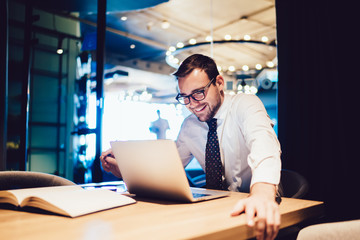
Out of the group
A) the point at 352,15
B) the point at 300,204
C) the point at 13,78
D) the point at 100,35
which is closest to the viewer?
the point at 300,204


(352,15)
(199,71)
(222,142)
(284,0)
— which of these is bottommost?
(222,142)

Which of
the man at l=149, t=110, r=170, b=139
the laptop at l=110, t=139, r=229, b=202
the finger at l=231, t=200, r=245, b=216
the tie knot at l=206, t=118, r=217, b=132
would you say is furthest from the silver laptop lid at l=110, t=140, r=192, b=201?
the man at l=149, t=110, r=170, b=139

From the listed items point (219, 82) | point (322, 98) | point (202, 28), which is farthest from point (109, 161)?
point (202, 28)

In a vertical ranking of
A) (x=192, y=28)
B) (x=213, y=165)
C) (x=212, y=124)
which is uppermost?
(x=192, y=28)

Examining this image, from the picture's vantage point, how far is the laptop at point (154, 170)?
104 cm

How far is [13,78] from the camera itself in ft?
21.2

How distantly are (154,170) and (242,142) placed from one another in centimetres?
80

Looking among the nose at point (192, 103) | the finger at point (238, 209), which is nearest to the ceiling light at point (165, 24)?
the nose at point (192, 103)

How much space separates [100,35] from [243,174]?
1947mm

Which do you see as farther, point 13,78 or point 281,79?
point 13,78

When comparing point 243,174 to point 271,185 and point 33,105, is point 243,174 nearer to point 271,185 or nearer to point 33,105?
point 271,185

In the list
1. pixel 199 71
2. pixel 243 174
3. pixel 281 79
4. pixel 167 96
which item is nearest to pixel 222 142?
pixel 243 174

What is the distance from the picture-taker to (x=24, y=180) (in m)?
1.57

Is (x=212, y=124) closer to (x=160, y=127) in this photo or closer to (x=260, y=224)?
(x=260, y=224)
